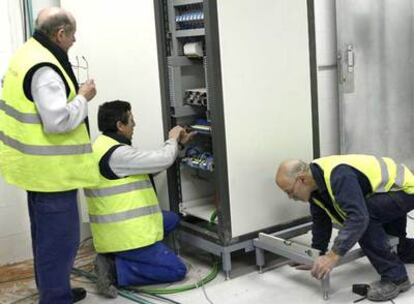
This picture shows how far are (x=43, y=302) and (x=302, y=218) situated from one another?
1504mm

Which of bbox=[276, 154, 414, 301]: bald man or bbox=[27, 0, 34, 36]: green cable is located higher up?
bbox=[27, 0, 34, 36]: green cable

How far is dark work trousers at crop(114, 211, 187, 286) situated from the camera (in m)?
2.97

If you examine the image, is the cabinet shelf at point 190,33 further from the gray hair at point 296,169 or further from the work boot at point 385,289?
the work boot at point 385,289

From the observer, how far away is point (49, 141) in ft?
7.99

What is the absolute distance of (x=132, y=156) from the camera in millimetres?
2865

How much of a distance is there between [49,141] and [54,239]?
1.40ft

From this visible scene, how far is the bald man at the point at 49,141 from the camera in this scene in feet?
7.80

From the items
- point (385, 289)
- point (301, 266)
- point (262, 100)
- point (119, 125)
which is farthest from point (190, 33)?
point (385, 289)

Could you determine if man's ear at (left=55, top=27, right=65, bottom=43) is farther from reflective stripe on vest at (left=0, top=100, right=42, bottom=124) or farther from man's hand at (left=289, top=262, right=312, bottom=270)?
man's hand at (left=289, top=262, right=312, bottom=270)

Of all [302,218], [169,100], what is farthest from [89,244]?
[302,218]

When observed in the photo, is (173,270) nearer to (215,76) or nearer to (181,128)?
(181,128)

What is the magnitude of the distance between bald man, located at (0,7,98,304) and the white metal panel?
2.51 ft

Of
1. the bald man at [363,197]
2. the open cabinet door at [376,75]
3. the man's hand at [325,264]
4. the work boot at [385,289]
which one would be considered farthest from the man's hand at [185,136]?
the open cabinet door at [376,75]

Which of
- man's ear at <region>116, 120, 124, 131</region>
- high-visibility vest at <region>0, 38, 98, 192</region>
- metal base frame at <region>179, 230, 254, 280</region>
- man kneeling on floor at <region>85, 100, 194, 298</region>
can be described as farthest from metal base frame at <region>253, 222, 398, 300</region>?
high-visibility vest at <region>0, 38, 98, 192</region>
